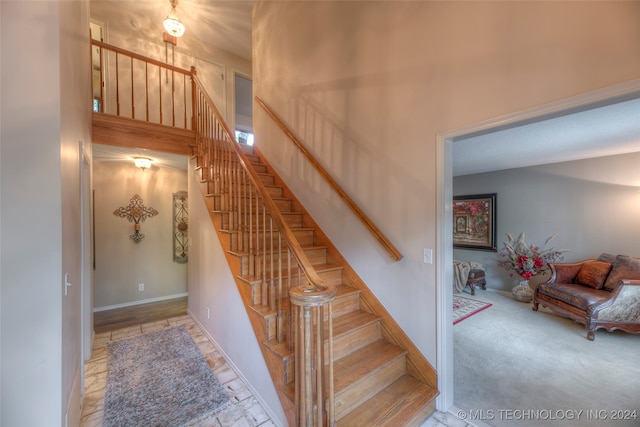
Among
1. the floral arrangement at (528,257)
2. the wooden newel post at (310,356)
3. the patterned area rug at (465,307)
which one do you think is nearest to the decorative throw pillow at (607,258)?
the floral arrangement at (528,257)

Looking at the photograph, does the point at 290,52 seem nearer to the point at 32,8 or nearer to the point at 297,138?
the point at 297,138

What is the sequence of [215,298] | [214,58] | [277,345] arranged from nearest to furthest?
[277,345], [215,298], [214,58]

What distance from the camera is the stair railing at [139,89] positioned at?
3947 millimetres

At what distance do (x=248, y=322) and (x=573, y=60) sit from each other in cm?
277

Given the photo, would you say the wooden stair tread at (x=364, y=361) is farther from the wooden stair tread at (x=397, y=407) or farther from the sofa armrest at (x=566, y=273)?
the sofa armrest at (x=566, y=273)

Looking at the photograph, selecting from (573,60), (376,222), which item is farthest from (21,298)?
(573,60)

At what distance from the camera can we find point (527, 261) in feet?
14.5

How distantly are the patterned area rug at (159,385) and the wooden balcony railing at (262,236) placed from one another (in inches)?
36.5

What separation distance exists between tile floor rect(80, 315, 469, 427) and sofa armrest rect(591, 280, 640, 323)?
2.72 metres

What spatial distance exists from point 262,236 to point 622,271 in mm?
4731

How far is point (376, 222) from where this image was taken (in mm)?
2348

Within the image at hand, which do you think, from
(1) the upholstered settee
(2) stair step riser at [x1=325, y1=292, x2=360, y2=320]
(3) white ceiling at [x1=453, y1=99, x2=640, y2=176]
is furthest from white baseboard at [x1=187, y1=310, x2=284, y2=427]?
(1) the upholstered settee

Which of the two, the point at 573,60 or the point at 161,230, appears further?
the point at 161,230

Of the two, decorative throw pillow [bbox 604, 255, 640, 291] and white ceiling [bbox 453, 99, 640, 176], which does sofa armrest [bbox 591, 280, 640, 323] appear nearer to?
decorative throw pillow [bbox 604, 255, 640, 291]
